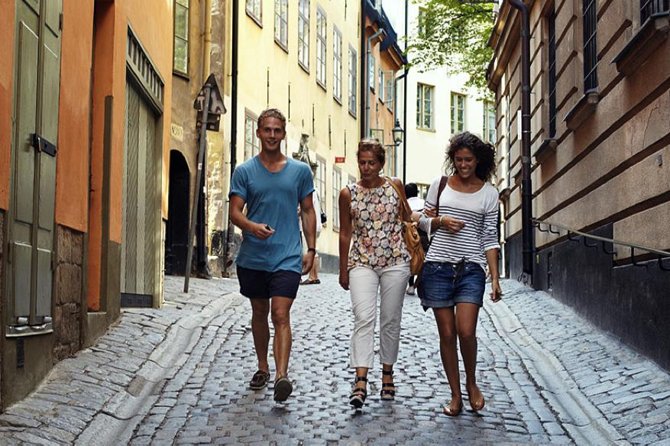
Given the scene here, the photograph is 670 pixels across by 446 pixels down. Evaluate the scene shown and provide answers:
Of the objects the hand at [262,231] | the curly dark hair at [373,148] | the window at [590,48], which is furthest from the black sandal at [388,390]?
the window at [590,48]

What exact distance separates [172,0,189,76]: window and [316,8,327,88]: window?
895 centimetres

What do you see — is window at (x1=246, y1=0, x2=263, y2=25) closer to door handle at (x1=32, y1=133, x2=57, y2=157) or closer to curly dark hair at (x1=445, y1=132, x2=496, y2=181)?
door handle at (x1=32, y1=133, x2=57, y2=157)

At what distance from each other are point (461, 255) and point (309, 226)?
1123mm

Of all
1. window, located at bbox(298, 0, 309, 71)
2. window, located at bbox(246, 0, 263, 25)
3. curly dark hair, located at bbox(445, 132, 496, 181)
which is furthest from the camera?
window, located at bbox(298, 0, 309, 71)

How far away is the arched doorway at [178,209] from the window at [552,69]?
22.9ft

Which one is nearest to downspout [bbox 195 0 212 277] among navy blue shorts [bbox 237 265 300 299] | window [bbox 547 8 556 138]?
window [bbox 547 8 556 138]

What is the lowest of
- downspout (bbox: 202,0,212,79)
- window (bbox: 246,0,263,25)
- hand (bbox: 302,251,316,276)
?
hand (bbox: 302,251,316,276)

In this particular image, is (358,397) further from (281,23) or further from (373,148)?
(281,23)

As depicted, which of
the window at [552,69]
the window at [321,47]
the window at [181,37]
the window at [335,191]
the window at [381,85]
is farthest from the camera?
the window at [381,85]

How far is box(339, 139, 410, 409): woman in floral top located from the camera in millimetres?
8016

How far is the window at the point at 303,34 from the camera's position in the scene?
27.5m

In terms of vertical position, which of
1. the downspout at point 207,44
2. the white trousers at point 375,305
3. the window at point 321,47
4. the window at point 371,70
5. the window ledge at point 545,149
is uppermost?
the window at point 371,70

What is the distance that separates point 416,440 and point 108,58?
5.00 metres

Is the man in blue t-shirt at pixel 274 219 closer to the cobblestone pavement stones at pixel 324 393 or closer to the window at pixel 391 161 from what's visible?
the cobblestone pavement stones at pixel 324 393
